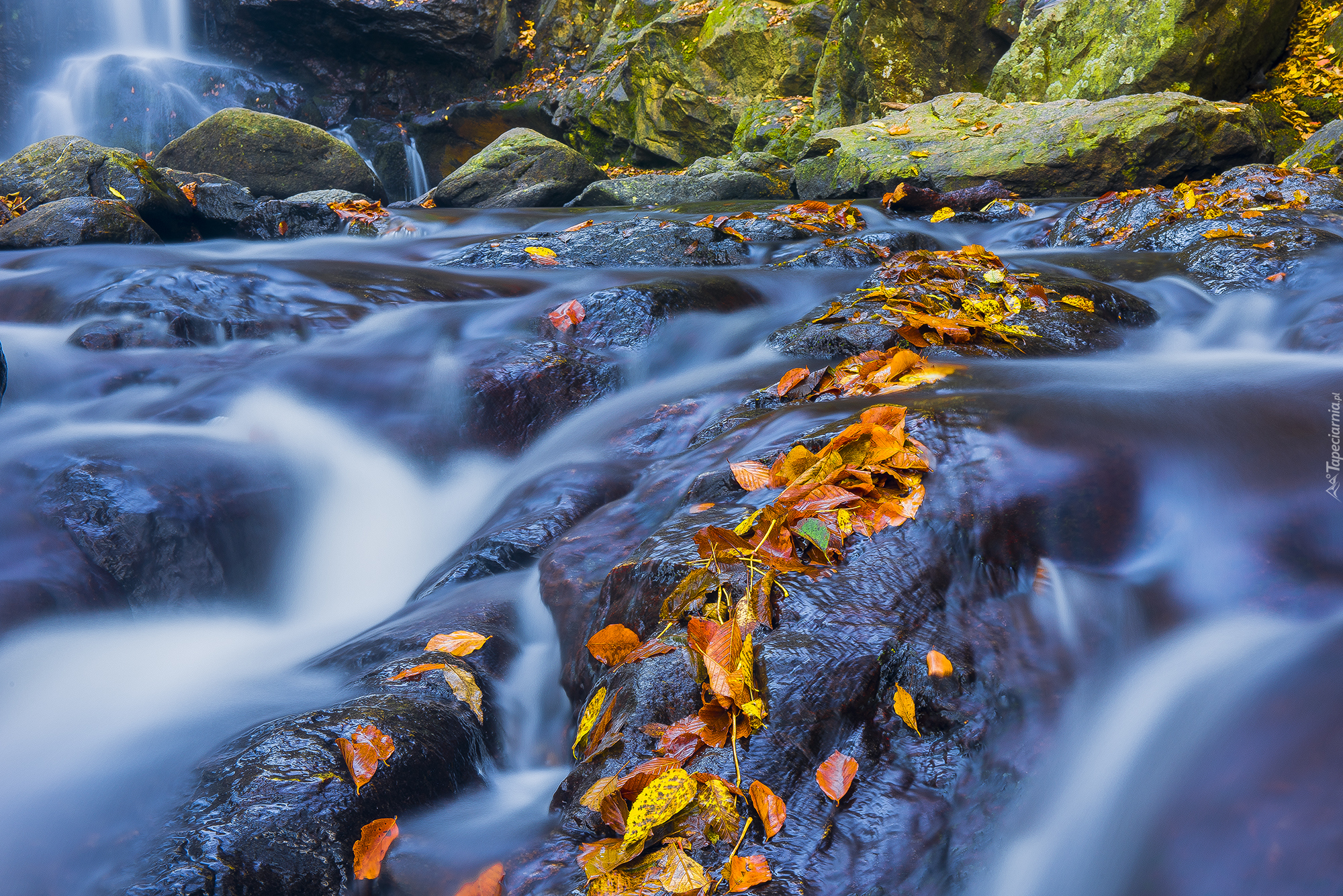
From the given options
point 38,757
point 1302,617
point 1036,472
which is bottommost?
point 38,757

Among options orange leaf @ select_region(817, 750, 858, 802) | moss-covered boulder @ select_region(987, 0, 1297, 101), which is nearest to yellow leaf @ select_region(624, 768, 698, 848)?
orange leaf @ select_region(817, 750, 858, 802)

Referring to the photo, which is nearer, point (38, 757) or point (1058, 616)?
point (1058, 616)

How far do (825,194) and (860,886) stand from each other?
10.4 metres

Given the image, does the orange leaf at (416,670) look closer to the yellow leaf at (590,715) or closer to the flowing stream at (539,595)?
the flowing stream at (539,595)

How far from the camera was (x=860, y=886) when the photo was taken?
151 cm

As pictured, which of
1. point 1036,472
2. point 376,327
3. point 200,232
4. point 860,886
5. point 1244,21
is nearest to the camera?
point 860,886

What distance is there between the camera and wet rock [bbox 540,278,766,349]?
16.2ft

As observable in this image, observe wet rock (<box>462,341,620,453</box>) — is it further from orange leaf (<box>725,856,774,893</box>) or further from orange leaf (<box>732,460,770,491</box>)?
orange leaf (<box>725,856,774,893</box>)

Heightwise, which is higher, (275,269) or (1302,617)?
(275,269)

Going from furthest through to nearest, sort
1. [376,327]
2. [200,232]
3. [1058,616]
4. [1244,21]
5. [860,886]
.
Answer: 1. [1244,21]
2. [200,232]
3. [376,327]
4. [1058,616]
5. [860,886]

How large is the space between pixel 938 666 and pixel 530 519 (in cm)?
192

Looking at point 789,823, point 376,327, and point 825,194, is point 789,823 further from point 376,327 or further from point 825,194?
point 825,194

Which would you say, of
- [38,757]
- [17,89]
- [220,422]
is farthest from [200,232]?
[17,89]

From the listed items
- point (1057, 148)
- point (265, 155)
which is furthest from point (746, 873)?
point (265, 155)
